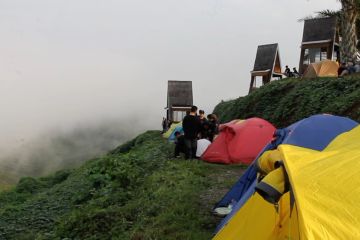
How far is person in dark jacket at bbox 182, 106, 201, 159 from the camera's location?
14.6 metres

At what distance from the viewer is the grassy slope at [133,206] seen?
29.9ft

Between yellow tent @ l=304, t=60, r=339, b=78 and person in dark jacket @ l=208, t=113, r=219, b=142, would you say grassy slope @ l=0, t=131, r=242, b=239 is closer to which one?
person in dark jacket @ l=208, t=113, r=219, b=142

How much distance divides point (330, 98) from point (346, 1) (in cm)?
847

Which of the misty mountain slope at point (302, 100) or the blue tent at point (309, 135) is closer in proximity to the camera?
the blue tent at point (309, 135)

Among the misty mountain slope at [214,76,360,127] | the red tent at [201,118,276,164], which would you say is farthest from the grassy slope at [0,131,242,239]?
the misty mountain slope at [214,76,360,127]

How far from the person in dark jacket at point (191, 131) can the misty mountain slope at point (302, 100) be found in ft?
16.7

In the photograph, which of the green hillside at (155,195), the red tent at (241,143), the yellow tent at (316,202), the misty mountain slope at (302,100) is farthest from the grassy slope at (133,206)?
the misty mountain slope at (302,100)

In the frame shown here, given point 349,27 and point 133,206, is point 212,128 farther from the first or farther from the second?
point 349,27

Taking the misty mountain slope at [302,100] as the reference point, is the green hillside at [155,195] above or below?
below

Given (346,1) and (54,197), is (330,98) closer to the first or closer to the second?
(346,1)

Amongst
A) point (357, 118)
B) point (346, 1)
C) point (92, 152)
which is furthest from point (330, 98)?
point (92, 152)

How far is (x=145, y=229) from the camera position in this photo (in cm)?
889

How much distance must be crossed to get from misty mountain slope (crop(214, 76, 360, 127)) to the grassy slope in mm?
5238

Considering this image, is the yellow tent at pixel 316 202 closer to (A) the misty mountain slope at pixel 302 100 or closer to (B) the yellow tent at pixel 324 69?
(A) the misty mountain slope at pixel 302 100
